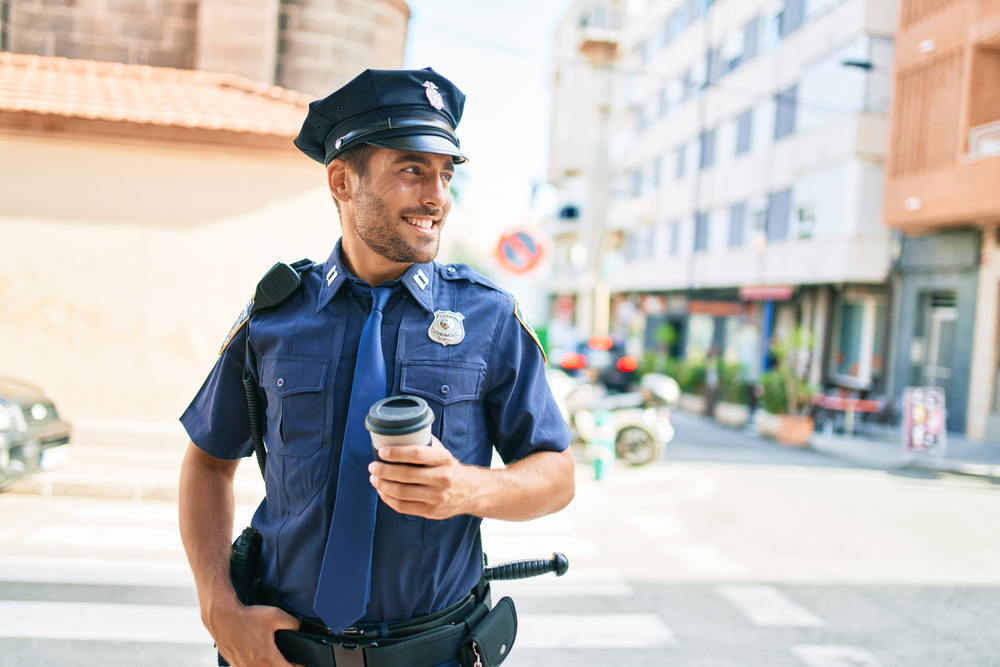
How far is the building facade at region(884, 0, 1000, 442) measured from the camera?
11.8 metres

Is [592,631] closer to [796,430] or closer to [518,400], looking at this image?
[518,400]

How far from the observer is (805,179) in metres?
17.8

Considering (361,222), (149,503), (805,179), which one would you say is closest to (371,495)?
(361,222)

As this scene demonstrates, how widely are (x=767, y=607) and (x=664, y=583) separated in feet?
2.37

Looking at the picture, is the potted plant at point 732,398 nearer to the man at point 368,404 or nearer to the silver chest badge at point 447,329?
the man at point 368,404

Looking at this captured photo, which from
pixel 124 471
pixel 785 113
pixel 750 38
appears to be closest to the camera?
pixel 124 471

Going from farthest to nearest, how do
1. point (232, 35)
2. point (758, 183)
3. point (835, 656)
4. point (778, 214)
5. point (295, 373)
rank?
point (758, 183)
point (778, 214)
point (232, 35)
point (835, 656)
point (295, 373)

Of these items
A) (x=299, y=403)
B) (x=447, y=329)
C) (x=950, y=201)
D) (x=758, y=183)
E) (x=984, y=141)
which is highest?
(x=758, y=183)

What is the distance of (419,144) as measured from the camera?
1521 mm

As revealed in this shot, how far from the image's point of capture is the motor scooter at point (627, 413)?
30.3ft

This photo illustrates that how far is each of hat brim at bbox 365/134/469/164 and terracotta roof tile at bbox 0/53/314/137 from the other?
20.4 ft

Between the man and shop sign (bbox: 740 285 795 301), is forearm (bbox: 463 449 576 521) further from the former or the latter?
shop sign (bbox: 740 285 795 301)

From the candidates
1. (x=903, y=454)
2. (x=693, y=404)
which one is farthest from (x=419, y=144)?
(x=693, y=404)

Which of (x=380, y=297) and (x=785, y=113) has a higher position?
(x=785, y=113)
